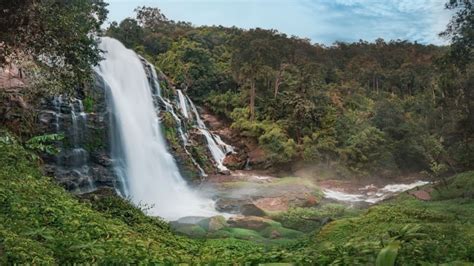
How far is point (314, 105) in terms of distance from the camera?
32.2 metres

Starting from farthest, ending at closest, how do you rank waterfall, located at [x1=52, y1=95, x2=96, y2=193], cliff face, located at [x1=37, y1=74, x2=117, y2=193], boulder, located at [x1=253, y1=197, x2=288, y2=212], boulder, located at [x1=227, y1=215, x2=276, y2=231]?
boulder, located at [x1=253, y1=197, x2=288, y2=212] → waterfall, located at [x1=52, y1=95, x2=96, y2=193] → cliff face, located at [x1=37, y1=74, x2=117, y2=193] → boulder, located at [x1=227, y1=215, x2=276, y2=231]

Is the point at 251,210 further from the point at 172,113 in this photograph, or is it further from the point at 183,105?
the point at 183,105

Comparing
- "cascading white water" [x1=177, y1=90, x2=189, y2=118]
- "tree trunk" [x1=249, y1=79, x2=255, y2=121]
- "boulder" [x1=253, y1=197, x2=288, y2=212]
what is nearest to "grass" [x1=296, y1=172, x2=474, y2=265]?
"boulder" [x1=253, y1=197, x2=288, y2=212]

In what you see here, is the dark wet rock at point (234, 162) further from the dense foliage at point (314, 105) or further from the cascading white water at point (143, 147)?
the cascading white water at point (143, 147)

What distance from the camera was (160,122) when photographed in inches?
1005

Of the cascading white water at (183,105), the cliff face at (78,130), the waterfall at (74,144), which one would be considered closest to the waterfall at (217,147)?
the cascading white water at (183,105)

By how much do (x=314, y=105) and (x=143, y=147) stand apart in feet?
47.0

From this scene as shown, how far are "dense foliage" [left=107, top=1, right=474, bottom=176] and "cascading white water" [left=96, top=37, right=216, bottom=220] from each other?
7524 millimetres

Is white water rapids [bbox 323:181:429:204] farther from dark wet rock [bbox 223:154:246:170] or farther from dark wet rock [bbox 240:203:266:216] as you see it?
dark wet rock [bbox 223:154:246:170]

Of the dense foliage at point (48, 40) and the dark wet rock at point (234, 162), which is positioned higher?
the dense foliage at point (48, 40)

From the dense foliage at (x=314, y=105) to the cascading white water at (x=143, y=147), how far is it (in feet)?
24.7

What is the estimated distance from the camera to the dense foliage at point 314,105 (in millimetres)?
23812

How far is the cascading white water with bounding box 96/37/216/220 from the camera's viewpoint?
19516 millimetres

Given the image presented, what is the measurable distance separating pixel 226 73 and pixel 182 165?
50.4 ft
